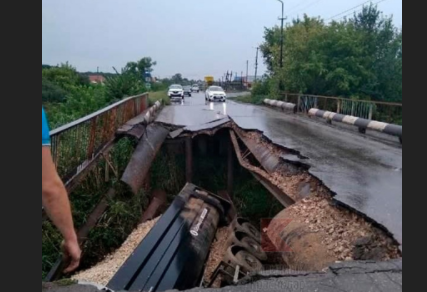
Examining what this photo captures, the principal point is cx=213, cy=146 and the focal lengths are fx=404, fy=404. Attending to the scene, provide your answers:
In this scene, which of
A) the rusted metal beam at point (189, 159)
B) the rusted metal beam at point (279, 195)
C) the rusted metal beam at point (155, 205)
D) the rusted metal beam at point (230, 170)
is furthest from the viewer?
the rusted metal beam at point (230, 170)

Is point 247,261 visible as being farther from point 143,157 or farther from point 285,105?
point 285,105

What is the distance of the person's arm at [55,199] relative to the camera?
1.74 metres

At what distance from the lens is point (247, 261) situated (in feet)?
19.3

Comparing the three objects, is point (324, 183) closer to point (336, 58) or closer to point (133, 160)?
point (133, 160)

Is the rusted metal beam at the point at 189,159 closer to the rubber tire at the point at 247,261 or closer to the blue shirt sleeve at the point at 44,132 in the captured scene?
the rubber tire at the point at 247,261

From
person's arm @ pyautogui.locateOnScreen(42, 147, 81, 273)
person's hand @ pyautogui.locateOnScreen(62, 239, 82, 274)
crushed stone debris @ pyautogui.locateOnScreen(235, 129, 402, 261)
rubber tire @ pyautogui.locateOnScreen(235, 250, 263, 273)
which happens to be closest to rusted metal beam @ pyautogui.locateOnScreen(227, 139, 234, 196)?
crushed stone debris @ pyautogui.locateOnScreen(235, 129, 402, 261)

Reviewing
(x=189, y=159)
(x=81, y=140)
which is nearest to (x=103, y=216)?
(x=81, y=140)

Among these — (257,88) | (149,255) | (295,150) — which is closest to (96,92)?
(295,150)

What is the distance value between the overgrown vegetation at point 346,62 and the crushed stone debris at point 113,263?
1922 centimetres

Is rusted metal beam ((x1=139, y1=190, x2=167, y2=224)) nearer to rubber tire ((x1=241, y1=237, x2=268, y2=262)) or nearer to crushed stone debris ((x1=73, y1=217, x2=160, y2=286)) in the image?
crushed stone debris ((x1=73, y1=217, x2=160, y2=286))

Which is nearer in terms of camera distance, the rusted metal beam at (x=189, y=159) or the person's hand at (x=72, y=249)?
the person's hand at (x=72, y=249)

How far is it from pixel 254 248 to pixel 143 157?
3830mm

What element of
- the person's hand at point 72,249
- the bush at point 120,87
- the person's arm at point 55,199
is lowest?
the person's hand at point 72,249

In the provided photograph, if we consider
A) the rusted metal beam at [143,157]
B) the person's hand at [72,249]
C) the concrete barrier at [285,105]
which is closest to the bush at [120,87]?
the rusted metal beam at [143,157]
